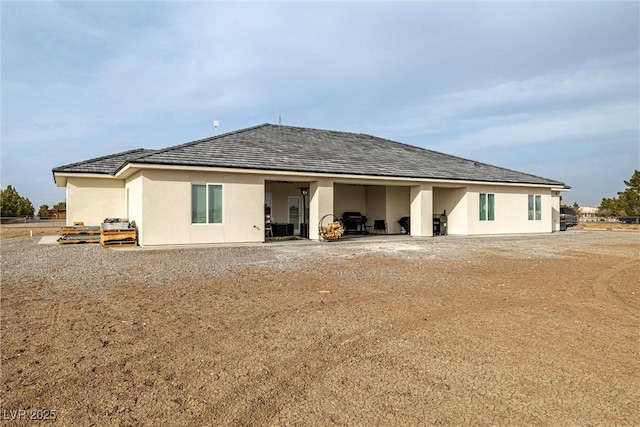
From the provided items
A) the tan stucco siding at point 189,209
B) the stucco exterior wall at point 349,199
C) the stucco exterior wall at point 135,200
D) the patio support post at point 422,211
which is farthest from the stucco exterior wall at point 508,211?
the stucco exterior wall at point 135,200

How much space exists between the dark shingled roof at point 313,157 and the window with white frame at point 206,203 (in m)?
0.97

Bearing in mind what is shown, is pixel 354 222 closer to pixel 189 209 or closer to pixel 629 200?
pixel 189 209

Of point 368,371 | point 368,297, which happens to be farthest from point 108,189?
point 368,371

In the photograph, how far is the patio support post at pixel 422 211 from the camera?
734 inches

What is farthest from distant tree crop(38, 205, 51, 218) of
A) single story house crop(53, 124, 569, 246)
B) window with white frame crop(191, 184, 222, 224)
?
window with white frame crop(191, 184, 222, 224)

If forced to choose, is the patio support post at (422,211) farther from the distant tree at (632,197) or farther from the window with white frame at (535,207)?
the distant tree at (632,197)

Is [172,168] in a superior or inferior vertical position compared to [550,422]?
superior

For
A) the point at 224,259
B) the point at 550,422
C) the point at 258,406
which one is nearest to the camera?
the point at 550,422

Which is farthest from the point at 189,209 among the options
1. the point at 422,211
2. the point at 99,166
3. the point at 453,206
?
the point at 453,206

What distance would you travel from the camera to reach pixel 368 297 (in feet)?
20.7

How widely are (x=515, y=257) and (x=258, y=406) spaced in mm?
10307

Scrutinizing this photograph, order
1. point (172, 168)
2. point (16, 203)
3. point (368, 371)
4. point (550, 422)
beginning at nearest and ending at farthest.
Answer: point (550, 422), point (368, 371), point (172, 168), point (16, 203)

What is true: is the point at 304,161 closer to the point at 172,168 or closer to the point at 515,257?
the point at 172,168

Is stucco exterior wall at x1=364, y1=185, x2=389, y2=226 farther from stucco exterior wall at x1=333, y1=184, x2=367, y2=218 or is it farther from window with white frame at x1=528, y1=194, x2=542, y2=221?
window with white frame at x1=528, y1=194, x2=542, y2=221
